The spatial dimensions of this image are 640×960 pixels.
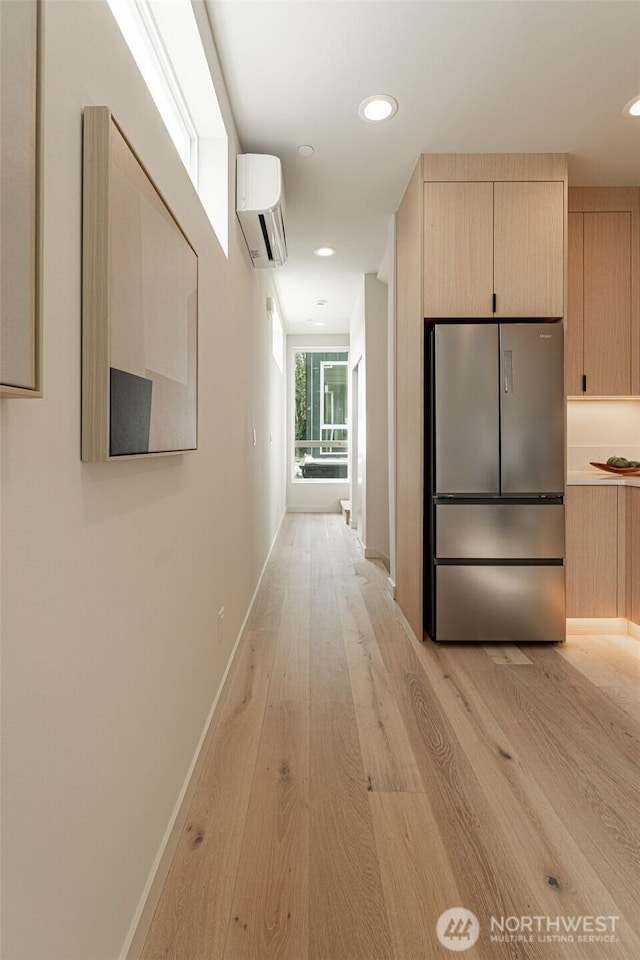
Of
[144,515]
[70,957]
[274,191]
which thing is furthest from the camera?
[274,191]

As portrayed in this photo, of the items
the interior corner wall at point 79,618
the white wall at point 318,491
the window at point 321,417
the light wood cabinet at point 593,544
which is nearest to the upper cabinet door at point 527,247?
the light wood cabinet at point 593,544

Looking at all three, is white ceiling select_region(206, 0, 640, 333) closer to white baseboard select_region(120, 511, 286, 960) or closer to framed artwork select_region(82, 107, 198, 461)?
framed artwork select_region(82, 107, 198, 461)

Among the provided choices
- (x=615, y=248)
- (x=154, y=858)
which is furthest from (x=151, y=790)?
(x=615, y=248)

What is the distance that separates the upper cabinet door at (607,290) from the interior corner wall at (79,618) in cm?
269

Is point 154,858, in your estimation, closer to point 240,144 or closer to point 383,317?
point 240,144

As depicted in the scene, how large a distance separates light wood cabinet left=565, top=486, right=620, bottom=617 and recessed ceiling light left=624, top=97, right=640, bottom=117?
75.3 inches

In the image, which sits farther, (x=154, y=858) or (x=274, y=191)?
(x=274, y=191)

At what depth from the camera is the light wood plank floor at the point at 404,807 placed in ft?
3.86

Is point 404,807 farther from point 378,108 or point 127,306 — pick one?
point 378,108

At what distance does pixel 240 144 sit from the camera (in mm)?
2803

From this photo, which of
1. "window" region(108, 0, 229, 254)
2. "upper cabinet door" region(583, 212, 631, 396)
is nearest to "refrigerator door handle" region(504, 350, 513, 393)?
"upper cabinet door" region(583, 212, 631, 396)

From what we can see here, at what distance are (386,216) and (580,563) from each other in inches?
107

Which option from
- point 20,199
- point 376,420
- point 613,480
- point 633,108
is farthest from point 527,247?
point 20,199

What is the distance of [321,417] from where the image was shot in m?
8.20
